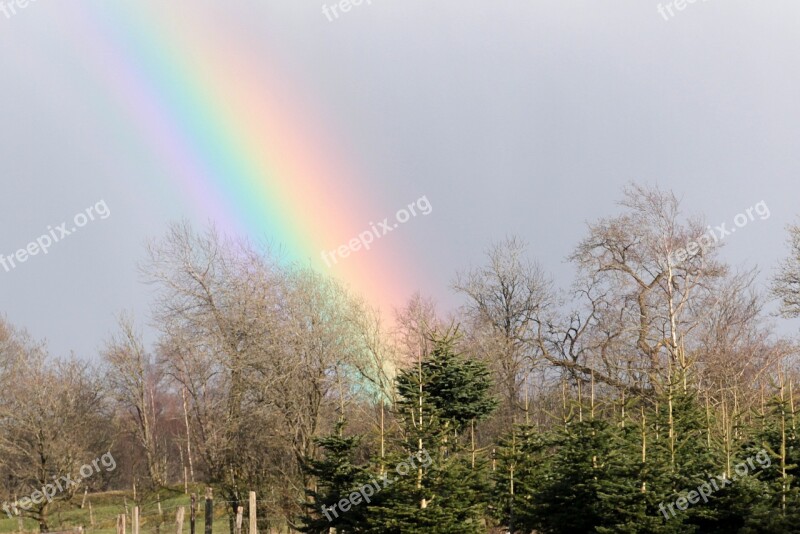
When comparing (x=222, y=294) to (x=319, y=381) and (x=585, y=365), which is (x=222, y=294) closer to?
(x=319, y=381)

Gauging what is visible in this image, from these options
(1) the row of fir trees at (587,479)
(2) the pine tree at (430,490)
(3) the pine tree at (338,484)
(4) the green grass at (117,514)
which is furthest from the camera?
(4) the green grass at (117,514)

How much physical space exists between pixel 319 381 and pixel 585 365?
1464 cm

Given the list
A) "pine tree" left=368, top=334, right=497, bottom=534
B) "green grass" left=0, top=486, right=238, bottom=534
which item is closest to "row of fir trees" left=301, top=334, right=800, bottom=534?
"pine tree" left=368, top=334, right=497, bottom=534

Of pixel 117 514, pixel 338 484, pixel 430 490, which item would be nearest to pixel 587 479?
pixel 430 490

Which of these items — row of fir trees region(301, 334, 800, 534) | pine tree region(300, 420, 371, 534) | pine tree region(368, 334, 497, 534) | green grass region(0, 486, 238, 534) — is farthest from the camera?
green grass region(0, 486, 238, 534)

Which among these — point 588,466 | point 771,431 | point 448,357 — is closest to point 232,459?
point 448,357

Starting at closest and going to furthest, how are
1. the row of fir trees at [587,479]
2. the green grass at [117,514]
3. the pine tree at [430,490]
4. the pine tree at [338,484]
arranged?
the row of fir trees at [587,479] < the pine tree at [430,490] < the pine tree at [338,484] < the green grass at [117,514]

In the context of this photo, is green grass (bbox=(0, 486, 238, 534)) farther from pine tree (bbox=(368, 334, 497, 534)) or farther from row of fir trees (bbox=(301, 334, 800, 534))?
pine tree (bbox=(368, 334, 497, 534))

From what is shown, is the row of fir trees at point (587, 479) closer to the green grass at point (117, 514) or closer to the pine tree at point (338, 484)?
the pine tree at point (338, 484)

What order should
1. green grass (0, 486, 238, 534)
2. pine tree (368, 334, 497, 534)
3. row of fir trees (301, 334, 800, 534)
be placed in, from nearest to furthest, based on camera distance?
row of fir trees (301, 334, 800, 534) → pine tree (368, 334, 497, 534) → green grass (0, 486, 238, 534)

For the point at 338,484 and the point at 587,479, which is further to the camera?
the point at 338,484

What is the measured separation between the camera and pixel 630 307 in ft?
119

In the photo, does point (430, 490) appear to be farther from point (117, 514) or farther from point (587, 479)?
point (117, 514)

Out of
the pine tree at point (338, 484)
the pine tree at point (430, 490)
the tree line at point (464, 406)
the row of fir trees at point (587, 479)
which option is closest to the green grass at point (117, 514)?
the tree line at point (464, 406)
